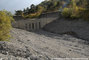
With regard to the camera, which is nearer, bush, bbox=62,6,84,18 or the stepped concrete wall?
bush, bbox=62,6,84,18

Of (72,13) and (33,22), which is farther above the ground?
(72,13)

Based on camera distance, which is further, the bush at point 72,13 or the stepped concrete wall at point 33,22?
the stepped concrete wall at point 33,22

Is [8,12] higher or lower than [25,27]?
higher

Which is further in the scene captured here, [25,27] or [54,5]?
[54,5]

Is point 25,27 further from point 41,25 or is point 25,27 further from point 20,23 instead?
point 41,25

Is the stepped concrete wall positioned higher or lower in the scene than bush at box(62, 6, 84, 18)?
lower

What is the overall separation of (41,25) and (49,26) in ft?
3.55

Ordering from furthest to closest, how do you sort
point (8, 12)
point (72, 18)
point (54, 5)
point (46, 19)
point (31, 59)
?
point (54, 5), point (46, 19), point (72, 18), point (8, 12), point (31, 59)

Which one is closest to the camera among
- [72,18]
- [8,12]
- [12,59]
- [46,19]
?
[12,59]

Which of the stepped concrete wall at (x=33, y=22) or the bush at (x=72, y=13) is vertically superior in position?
the bush at (x=72, y=13)

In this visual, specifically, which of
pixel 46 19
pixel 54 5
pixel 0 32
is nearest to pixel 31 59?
pixel 0 32

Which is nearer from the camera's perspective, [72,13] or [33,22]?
[72,13]

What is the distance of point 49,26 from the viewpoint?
53.7 feet

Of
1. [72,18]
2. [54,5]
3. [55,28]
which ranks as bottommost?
[55,28]
